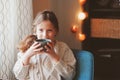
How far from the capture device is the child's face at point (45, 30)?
1682 millimetres

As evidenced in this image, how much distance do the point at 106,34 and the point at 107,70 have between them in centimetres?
31

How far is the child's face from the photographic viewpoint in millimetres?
1682

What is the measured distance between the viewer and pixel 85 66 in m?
1.74

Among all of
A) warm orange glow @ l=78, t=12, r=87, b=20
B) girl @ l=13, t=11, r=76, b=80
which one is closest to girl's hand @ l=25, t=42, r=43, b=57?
girl @ l=13, t=11, r=76, b=80

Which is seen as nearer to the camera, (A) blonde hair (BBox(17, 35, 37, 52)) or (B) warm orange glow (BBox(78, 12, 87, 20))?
(A) blonde hair (BBox(17, 35, 37, 52))

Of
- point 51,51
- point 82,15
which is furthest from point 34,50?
point 82,15

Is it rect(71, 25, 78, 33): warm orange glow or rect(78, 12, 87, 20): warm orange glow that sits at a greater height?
rect(78, 12, 87, 20): warm orange glow

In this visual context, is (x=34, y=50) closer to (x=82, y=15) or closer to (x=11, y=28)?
(x=11, y=28)

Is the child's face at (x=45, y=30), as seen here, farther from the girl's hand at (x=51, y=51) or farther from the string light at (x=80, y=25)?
the string light at (x=80, y=25)

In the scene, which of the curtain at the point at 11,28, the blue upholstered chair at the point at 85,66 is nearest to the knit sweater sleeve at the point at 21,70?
the curtain at the point at 11,28

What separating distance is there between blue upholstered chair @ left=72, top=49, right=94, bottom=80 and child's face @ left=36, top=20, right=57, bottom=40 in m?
0.26

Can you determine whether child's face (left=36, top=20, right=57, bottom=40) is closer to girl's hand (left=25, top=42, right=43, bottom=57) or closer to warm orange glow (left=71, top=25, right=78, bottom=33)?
girl's hand (left=25, top=42, right=43, bottom=57)

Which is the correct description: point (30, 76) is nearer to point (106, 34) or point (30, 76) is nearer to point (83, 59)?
point (83, 59)

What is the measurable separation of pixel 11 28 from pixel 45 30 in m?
0.30
